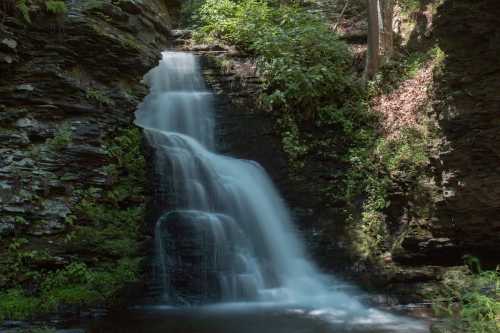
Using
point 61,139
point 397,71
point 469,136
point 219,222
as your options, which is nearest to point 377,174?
point 469,136

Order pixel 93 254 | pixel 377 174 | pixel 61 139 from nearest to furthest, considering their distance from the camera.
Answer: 1. pixel 93 254
2. pixel 61 139
3. pixel 377 174

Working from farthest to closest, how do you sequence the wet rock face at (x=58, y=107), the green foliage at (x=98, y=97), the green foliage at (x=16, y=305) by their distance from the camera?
the green foliage at (x=98, y=97) → the wet rock face at (x=58, y=107) → the green foliage at (x=16, y=305)

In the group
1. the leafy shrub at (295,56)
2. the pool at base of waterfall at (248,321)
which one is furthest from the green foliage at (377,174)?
the pool at base of waterfall at (248,321)

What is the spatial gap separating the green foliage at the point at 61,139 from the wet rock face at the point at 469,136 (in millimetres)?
6718

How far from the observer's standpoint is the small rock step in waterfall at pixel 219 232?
29.1 feet

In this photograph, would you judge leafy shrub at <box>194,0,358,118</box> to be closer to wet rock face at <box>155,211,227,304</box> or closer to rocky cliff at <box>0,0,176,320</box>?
rocky cliff at <box>0,0,176,320</box>

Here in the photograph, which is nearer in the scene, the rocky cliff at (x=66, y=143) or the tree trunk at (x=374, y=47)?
the rocky cliff at (x=66, y=143)

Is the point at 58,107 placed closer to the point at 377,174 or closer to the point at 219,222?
the point at 219,222

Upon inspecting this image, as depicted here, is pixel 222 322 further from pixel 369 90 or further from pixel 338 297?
pixel 369 90

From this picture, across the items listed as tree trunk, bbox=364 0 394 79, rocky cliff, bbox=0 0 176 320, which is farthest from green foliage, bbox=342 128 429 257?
rocky cliff, bbox=0 0 176 320

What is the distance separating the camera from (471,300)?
22.8 ft

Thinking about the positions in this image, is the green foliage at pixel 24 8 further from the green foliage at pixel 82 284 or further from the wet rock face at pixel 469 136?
the wet rock face at pixel 469 136

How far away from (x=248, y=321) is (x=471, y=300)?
131 inches

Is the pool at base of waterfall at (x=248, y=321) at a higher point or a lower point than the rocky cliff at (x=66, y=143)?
lower
